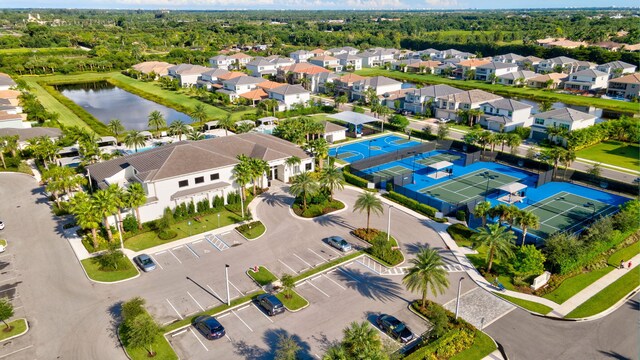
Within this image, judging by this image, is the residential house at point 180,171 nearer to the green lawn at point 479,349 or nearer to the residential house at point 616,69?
the green lawn at point 479,349

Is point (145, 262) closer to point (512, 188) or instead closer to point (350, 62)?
point (512, 188)

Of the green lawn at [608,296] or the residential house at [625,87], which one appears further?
the residential house at [625,87]

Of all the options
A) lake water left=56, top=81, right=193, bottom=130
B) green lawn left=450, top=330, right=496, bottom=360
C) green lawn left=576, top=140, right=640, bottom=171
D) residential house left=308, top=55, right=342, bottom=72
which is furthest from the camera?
residential house left=308, top=55, right=342, bottom=72

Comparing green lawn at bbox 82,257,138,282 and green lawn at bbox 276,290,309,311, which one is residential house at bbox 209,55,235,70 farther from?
green lawn at bbox 276,290,309,311

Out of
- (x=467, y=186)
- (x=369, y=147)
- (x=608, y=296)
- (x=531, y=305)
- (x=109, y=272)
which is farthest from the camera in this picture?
(x=369, y=147)

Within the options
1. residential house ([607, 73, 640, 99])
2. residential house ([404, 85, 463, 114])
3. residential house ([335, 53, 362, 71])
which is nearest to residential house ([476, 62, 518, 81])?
residential house ([607, 73, 640, 99])

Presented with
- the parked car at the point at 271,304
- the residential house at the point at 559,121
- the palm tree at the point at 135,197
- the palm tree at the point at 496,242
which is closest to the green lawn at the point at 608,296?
the palm tree at the point at 496,242

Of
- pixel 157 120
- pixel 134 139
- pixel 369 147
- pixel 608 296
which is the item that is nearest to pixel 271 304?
pixel 608 296
